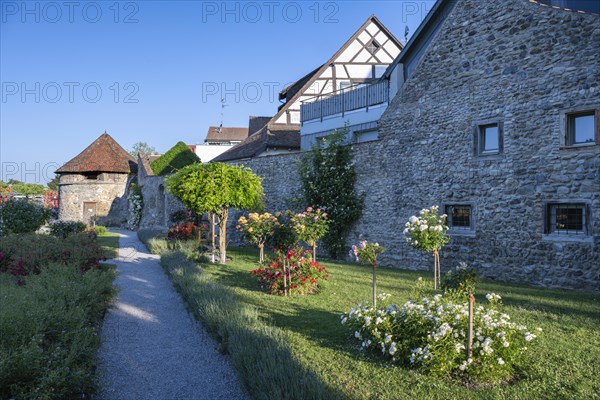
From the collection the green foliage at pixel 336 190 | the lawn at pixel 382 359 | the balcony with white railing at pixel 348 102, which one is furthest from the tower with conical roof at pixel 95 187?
the lawn at pixel 382 359

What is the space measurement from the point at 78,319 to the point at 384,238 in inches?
362

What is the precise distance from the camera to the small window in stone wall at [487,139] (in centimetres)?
1029

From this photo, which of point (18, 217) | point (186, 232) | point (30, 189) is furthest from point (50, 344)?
point (30, 189)

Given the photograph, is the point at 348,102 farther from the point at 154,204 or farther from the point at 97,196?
the point at 97,196

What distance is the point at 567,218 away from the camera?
360 inches

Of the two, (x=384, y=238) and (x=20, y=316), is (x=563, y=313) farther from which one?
(x=20, y=316)

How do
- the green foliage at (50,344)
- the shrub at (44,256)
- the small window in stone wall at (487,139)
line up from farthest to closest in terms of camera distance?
the small window in stone wall at (487,139), the shrub at (44,256), the green foliage at (50,344)

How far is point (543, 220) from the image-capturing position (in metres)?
9.33

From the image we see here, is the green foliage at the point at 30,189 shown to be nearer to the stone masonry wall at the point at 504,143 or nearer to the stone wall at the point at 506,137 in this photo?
the stone masonry wall at the point at 504,143

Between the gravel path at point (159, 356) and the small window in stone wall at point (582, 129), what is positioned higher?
the small window in stone wall at point (582, 129)

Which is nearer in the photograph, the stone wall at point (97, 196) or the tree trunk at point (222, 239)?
the tree trunk at point (222, 239)

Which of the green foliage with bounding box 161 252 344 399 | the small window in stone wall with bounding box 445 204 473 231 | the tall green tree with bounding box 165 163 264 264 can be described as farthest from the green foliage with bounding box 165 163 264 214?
the small window in stone wall with bounding box 445 204 473 231

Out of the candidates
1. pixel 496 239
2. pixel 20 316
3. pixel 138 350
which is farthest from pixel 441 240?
pixel 20 316

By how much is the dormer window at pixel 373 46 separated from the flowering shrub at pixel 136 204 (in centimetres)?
1847
